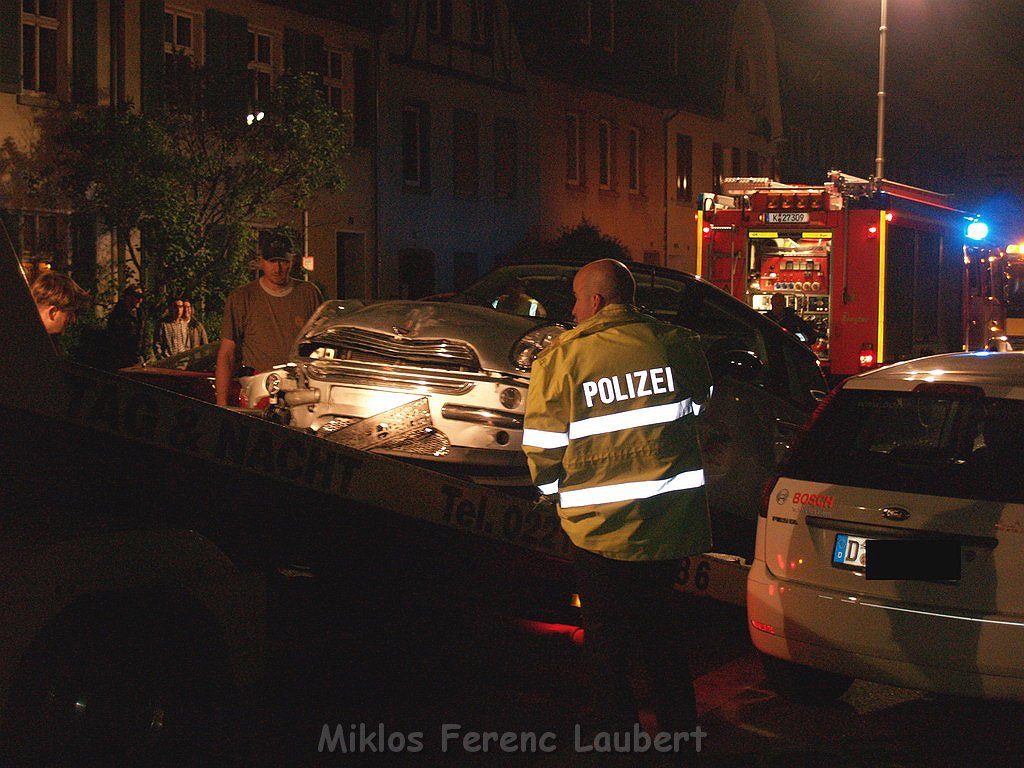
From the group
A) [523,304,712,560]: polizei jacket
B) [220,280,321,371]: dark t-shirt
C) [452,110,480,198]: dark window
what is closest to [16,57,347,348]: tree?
[452,110,480,198]: dark window

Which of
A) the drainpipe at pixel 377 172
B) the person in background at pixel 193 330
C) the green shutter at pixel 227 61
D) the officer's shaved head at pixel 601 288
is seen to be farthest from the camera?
the drainpipe at pixel 377 172

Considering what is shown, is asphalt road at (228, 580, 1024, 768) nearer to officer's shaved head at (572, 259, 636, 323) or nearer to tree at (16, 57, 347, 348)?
officer's shaved head at (572, 259, 636, 323)

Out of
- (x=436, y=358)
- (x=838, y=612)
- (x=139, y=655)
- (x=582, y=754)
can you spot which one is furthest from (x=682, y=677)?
(x=436, y=358)

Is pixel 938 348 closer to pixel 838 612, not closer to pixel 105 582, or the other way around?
pixel 838 612

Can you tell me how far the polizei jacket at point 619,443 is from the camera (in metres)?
4.95

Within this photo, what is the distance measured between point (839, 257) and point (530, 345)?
1083 cm

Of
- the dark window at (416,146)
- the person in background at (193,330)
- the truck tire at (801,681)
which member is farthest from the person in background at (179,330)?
the truck tire at (801,681)

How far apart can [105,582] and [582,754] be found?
6.88 ft

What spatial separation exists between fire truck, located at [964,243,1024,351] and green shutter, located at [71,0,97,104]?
13.3 m

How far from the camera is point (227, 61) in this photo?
25125 millimetres

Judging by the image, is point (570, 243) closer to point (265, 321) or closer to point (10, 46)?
point (10, 46)

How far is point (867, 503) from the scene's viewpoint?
580 centimetres

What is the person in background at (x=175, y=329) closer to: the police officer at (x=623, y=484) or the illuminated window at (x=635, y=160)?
the police officer at (x=623, y=484)

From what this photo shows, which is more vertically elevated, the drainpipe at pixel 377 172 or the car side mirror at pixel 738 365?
the drainpipe at pixel 377 172
